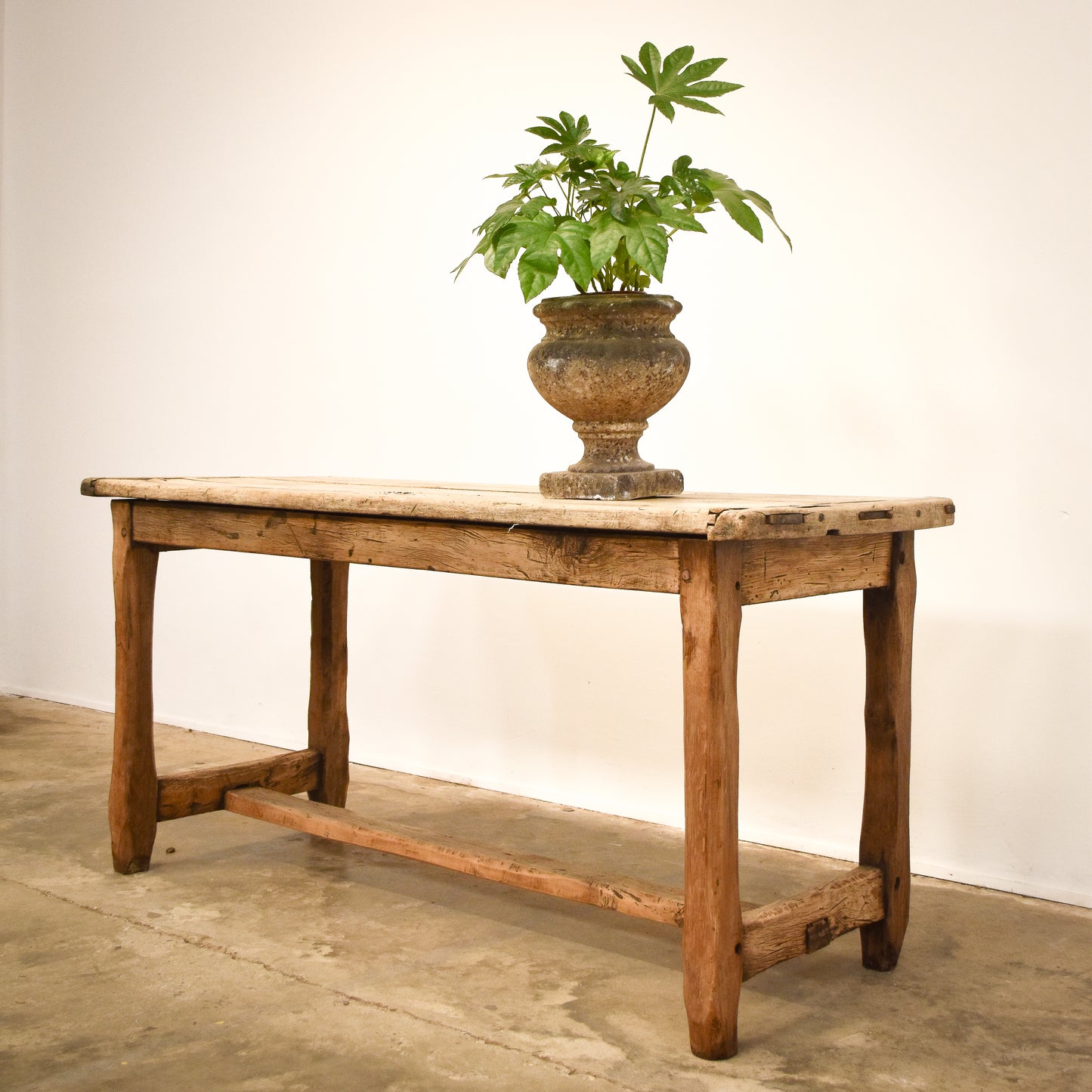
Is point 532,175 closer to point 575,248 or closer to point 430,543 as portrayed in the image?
point 575,248

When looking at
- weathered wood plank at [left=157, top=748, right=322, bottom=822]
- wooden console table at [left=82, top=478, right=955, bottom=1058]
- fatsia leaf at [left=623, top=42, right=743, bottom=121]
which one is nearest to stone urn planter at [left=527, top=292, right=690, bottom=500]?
wooden console table at [left=82, top=478, right=955, bottom=1058]

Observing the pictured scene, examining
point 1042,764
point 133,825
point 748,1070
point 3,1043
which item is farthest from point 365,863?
point 1042,764

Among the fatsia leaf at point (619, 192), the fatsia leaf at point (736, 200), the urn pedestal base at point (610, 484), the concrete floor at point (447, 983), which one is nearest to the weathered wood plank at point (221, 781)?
the concrete floor at point (447, 983)

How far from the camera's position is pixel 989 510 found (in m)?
2.77

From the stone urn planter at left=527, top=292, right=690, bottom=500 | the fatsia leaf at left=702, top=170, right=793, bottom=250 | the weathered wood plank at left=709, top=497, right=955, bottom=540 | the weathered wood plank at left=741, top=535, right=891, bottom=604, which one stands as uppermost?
the fatsia leaf at left=702, top=170, right=793, bottom=250

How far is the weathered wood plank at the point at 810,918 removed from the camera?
2.01 metres

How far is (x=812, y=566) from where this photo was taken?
2055 mm

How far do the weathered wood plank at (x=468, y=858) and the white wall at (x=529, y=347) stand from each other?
93cm

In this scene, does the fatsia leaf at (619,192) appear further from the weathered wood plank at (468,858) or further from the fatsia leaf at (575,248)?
the weathered wood plank at (468,858)

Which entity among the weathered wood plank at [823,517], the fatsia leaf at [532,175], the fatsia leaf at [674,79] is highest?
the fatsia leaf at [674,79]

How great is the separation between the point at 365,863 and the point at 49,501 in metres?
2.62

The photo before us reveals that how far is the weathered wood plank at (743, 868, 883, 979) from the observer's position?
2014 millimetres

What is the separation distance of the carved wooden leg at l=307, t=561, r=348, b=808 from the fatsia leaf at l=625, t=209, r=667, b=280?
4.23 feet

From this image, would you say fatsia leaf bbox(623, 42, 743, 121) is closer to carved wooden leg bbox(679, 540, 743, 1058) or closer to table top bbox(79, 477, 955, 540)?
table top bbox(79, 477, 955, 540)
